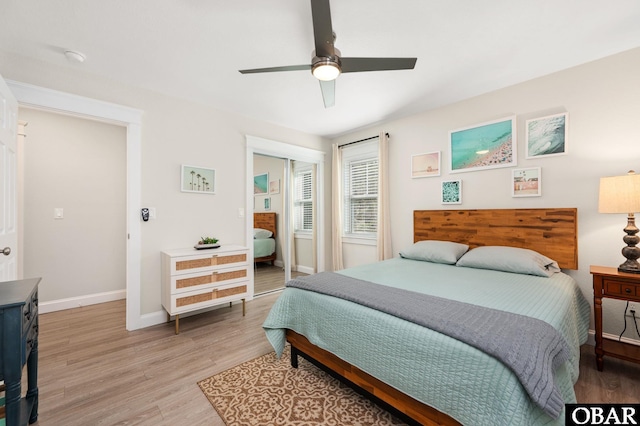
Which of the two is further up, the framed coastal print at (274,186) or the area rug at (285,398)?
the framed coastal print at (274,186)

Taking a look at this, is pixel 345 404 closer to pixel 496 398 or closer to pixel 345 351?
pixel 345 351

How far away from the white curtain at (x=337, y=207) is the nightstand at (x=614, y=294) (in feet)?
10.00

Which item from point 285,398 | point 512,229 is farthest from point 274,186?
point 512,229

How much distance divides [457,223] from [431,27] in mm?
2125

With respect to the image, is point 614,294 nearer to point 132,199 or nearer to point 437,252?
point 437,252

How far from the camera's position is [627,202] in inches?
77.2

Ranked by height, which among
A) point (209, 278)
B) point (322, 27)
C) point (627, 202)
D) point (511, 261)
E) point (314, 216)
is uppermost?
point (322, 27)

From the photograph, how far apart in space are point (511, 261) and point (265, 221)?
3046 millimetres

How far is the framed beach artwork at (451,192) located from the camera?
3.24 meters

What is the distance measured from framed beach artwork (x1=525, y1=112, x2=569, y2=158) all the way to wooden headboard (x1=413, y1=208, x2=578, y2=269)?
586mm

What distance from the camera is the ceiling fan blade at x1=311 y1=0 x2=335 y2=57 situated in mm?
1402

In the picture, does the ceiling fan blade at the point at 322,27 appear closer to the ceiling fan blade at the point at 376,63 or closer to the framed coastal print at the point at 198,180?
the ceiling fan blade at the point at 376,63

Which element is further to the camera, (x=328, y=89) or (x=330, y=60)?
(x=328, y=89)
